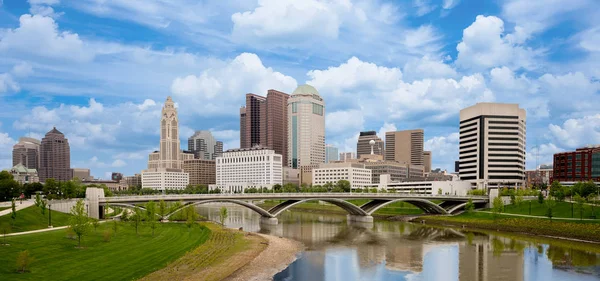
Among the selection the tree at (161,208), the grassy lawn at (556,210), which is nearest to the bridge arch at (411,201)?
the grassy lawn at (556,210)

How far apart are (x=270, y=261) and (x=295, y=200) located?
50.5m

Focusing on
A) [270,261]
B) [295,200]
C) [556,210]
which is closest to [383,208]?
[295,200]

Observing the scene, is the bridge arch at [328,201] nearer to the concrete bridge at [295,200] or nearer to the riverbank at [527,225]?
the concrete bridge at [295,200]

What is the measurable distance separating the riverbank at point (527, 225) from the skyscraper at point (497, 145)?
55.7 metres

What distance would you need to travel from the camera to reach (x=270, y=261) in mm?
52094

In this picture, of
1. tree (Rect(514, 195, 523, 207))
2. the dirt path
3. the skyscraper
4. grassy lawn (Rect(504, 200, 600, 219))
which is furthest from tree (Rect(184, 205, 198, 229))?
the skyscraper

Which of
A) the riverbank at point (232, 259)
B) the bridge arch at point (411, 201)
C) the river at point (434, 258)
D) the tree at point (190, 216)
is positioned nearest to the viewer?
the riverbank at point (232, 259)

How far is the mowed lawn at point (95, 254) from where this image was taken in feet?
116

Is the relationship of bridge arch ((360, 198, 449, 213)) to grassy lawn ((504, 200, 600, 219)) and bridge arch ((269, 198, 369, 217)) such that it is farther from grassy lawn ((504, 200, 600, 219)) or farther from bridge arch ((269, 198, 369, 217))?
grassy lawn ((504, 200, 600, 219))

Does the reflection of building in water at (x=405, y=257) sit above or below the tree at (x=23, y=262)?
below

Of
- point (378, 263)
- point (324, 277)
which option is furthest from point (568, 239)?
point (324, 277)

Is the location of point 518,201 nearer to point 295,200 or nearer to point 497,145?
point 295,200

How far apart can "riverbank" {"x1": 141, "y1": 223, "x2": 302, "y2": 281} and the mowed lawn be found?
5.14 feet

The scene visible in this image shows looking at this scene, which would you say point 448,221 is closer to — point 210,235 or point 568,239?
point 568,239
